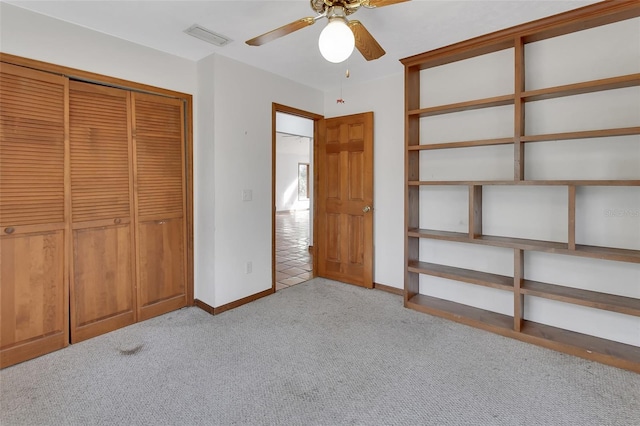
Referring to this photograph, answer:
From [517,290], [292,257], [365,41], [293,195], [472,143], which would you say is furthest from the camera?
[293,195]

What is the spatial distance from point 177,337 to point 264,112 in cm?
228

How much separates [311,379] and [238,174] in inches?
78.5

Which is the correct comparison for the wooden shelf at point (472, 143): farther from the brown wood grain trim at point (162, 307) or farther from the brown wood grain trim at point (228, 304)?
the brown wood grain trim at point (162, 307)

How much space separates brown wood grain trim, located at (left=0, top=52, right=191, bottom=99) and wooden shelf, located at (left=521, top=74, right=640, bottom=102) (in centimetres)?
302

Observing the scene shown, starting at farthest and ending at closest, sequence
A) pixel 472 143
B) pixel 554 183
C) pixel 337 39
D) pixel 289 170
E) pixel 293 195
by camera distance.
→ pixel 293 195
pixel 289 170
pixel 472 143
pixel 554 183
pixel 337 39

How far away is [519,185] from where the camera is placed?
2547 mm

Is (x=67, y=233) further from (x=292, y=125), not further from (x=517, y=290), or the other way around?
(x=292, y=125)

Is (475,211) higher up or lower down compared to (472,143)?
lower down

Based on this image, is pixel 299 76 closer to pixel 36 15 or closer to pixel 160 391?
pixel 36 15

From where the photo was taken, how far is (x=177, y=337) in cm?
261

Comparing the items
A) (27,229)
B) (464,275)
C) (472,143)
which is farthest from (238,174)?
(464,275)

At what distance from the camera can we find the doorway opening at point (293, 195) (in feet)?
13.1

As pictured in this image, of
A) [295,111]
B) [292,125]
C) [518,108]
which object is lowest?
[518,108]

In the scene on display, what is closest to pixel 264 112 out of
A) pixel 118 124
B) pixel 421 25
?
pixel 118 124
